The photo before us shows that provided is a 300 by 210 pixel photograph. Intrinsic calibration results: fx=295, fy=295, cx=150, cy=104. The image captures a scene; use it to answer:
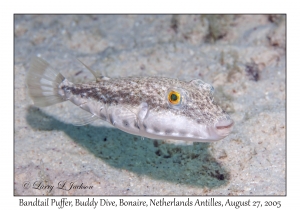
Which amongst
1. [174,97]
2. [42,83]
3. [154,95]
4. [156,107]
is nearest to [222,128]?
[174,97]

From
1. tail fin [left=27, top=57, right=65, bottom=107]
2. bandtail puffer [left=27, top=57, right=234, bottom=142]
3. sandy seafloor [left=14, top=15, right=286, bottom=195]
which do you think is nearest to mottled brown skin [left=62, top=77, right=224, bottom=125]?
bandtail puffer [left=27, top=57, right=234, bottom=142]

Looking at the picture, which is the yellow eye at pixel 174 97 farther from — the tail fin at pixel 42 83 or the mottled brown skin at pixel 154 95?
the tail fin at pixel 42 83

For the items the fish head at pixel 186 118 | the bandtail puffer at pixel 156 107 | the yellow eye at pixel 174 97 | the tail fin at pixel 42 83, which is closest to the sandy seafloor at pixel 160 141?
the tail fin at pixel 42 83

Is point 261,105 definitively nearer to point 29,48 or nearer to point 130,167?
point 130,167

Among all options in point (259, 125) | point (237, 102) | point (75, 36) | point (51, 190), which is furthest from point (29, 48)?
point (259, 125)

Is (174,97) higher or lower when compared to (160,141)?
higher

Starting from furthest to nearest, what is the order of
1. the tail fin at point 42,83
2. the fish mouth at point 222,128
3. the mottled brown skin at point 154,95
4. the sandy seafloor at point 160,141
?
1. the tail fin at point 42,83
2. the sandy seafloor at point 160,141
3. the mottled brown skin at point 154,95
4. the fish mouth at point 222,128

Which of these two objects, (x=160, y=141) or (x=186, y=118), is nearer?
(x=186, y=118)

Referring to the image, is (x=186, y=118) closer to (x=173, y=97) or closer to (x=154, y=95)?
(x=173, y=97)

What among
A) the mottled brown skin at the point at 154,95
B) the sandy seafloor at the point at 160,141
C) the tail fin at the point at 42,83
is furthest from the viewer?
the tail fin at the point at 42,83
